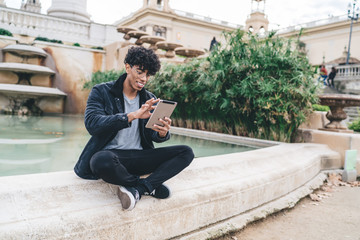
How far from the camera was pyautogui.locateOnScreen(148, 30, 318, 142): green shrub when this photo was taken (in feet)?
17.2

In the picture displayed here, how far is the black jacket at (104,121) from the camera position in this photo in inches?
78.0

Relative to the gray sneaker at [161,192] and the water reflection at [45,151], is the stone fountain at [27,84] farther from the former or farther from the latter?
the gray sneaker at [161,192]

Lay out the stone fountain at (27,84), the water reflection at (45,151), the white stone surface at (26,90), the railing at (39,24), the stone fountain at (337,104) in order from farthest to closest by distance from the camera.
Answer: the railing at (39,24)
the stone fountain at (27,84)
the white stone surface at (26,90)
the stone fountain at (337,104)
the water reflection at (45,151)

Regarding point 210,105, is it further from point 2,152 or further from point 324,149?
point 2,152

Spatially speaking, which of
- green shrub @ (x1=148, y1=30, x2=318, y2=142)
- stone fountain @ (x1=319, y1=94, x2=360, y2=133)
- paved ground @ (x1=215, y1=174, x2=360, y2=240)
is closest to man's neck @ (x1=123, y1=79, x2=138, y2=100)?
paved ground @ (x1=215, y1=174, x2=360, y2=240)

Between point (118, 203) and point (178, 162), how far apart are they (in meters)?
0.51

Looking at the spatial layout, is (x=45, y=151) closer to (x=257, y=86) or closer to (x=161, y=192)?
(x=161, y=192)

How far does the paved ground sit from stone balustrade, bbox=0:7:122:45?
51.2 ft

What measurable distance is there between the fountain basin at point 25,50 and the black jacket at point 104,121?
1224 cm

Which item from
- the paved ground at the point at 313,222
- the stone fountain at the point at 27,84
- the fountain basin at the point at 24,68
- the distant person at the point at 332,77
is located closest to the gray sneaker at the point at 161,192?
the paved ground at the point at 313,222

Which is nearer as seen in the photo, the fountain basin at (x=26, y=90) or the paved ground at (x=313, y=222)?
the paved ground at (x=313, y=222)

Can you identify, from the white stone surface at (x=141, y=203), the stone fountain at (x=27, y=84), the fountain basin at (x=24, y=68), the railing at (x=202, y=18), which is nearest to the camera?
the white stone surface at (x=141, y=203)

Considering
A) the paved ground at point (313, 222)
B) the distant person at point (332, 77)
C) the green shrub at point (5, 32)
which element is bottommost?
the paved ground at point (313, 222)

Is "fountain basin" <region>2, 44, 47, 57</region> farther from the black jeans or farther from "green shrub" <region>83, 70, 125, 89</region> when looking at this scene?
the black jeans
